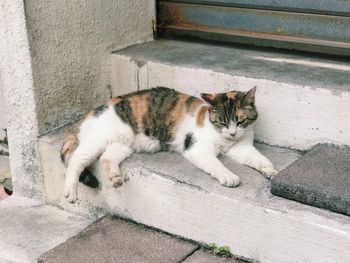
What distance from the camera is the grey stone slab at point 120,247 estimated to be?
272 cm

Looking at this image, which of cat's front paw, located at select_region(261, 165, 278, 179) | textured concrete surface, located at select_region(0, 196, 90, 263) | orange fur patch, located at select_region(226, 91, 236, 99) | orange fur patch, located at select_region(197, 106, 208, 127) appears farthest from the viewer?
orange fur patch, located at select_region(197, 106, 208, 127)

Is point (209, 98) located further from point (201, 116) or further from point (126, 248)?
point (126, 248)

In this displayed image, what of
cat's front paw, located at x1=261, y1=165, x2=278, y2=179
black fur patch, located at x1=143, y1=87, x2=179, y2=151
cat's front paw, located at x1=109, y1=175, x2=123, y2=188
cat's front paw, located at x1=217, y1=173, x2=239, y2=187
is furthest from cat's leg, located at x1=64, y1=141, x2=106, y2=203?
cat's front paw, located at x1=261, y1=165, x2=278, y2=179

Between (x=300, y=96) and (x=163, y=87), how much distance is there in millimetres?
837

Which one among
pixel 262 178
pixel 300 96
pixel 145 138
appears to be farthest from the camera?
pixel 145 138

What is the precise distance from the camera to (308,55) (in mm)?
3496

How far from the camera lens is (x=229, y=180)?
8.81 ft

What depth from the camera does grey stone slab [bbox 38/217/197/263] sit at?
2.72 metres

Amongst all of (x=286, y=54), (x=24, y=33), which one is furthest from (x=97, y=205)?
(x=286, y=54)

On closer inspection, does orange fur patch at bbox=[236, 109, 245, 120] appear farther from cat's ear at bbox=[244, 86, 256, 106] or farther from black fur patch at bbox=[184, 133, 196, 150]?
black fur patch at bbox=[184, 133, 196, 150]

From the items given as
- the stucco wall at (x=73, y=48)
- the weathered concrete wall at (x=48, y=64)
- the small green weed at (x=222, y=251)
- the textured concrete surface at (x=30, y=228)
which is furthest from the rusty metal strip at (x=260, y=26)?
the textured concrete surface at (x=30, y=228)

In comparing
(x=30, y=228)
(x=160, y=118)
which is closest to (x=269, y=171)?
(x=160, y=118)

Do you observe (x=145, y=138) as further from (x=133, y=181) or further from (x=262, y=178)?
(x=262, y=178)

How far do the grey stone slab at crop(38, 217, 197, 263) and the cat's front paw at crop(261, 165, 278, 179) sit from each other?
1.66ft
